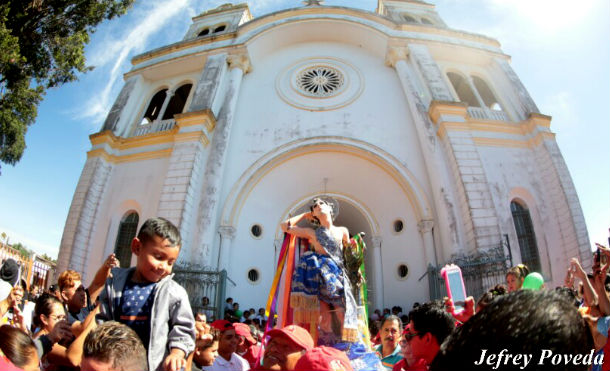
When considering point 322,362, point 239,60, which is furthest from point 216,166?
point 322,362

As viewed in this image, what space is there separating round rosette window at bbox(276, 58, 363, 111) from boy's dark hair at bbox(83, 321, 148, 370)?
11.7 metres

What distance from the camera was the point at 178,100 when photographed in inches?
611

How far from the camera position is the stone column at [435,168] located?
9906 mm

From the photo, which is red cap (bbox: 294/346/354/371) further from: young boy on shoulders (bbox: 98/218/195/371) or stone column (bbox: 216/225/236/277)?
stone column (bbox: 216/225/236/277)

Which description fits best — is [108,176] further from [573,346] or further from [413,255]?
[573,346]

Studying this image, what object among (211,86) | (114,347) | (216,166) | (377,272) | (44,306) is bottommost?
(114,347)

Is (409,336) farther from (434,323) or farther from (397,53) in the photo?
(397,53)

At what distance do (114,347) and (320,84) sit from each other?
1301cm

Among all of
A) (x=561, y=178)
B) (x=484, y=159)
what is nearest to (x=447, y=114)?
(x=484, y=159)

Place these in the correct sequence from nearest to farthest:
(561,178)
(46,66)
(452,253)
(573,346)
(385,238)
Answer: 1. (573,346)
2. (46,66)
3. (452,253)
4. (561,178)
5. (385,238)

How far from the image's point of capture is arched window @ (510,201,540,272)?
10.4 meters

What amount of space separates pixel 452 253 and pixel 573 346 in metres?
9.55

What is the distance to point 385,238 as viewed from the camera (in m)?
11.7

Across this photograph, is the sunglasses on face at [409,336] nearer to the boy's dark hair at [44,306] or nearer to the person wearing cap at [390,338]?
the person wearing cap at [390,338]
